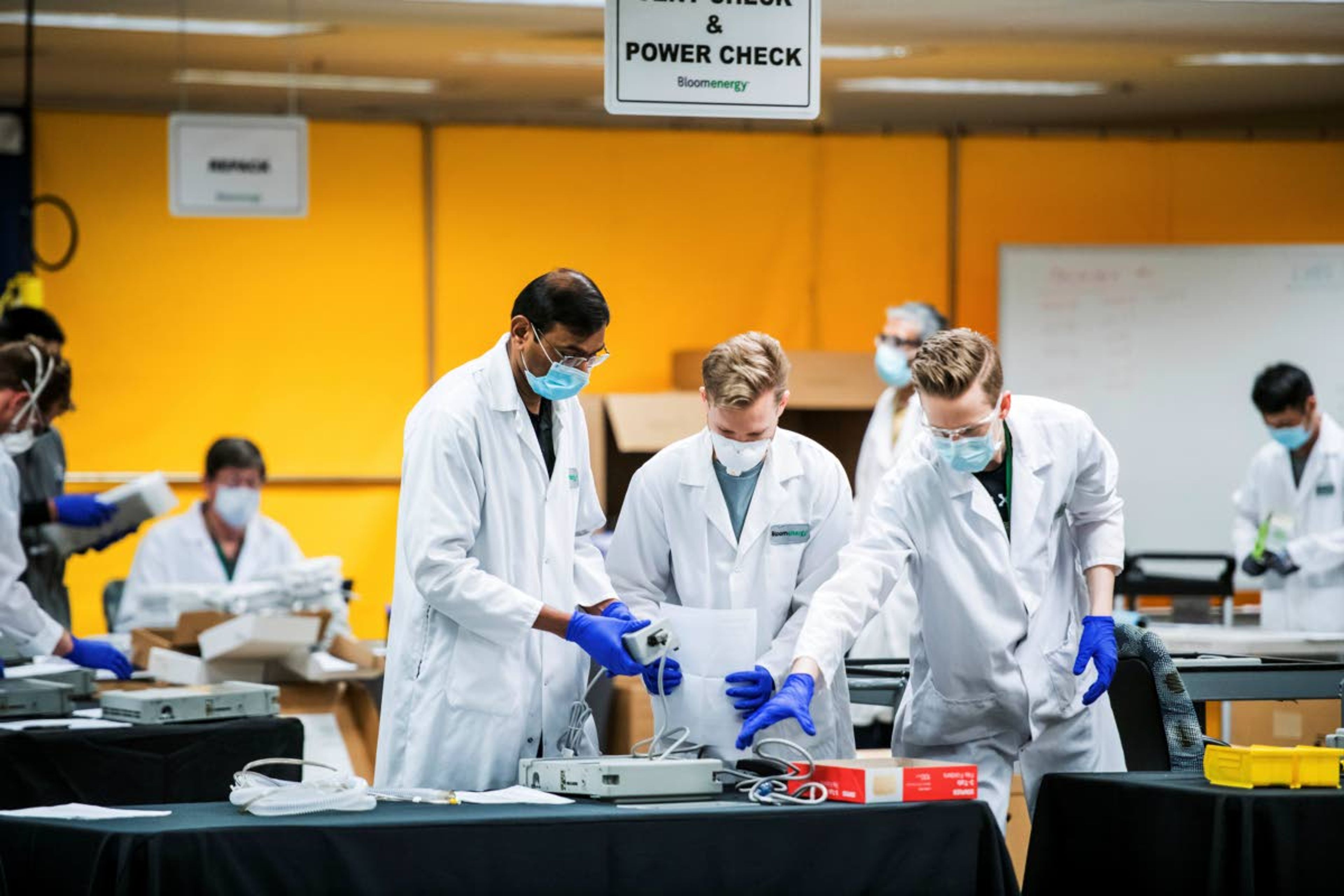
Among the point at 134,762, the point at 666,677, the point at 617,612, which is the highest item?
the point at 617,612

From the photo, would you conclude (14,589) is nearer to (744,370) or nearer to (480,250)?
(744,370)

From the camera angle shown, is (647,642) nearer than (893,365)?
Yes

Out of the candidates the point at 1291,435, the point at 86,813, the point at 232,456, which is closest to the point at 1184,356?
the point at 1291,435

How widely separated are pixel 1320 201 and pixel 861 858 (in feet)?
20.4

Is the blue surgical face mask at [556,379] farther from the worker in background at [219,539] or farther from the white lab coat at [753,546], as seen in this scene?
the worker in background at [219,539]

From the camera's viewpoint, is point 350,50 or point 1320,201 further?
point 1320,201

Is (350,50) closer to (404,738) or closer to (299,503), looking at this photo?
(299,503)

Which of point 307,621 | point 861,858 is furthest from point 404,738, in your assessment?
point 307,621

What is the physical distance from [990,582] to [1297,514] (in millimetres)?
3151

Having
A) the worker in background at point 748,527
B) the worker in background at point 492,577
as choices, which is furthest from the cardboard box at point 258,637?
the worker in background at point 748,527

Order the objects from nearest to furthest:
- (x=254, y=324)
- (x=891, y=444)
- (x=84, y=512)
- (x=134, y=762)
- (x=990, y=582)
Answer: (x=990, y=582) → (x=134, y=762) → (x=84, y=512) → (x=891, y=444) → (x=254, y=324)

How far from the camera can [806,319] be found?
24.6 ft

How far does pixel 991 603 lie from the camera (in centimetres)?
295

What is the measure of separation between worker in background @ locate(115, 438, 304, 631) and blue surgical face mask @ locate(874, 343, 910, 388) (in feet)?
6.47
